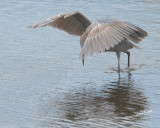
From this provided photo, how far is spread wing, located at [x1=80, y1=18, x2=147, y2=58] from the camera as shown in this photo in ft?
21.2

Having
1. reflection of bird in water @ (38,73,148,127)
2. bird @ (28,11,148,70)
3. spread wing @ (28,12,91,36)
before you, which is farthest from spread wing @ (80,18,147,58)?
spread wing @ (28,12,91,36)

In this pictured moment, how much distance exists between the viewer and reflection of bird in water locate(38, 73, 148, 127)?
6.17 metres

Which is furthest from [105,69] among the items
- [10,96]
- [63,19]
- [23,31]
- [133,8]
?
[133,8]

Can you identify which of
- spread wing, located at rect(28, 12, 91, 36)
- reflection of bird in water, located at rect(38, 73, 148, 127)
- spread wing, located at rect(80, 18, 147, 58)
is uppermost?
spread wing, located at rect(80, 18, 147, 58)

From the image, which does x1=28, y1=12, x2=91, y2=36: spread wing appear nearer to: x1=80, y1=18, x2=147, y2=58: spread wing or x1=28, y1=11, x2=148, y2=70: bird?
x1=28, y1=11, x2=148, y2=70: bird

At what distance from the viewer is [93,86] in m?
7.75

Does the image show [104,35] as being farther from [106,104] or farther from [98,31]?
[106,104]

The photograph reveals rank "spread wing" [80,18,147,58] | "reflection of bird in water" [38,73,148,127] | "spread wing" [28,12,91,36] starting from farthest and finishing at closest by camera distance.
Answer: "spread wing" [28,12,91,36] → "spread wing" [80,18,147,58] → "reflection of bird in water" [38,73,148,127]

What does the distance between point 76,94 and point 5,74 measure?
1561mm

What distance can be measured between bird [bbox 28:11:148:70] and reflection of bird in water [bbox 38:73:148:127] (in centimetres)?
68

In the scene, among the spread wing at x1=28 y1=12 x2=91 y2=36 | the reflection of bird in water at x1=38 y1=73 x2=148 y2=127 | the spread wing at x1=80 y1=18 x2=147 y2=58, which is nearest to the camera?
the reflection of bird in water at x1=38 y1=73 x2=148 y2=127

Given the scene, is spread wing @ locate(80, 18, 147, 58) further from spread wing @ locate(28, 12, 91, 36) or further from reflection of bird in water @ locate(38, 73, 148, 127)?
spread wing @ locate(28, 12, 91, 36)

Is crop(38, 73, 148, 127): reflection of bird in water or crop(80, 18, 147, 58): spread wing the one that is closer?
crop(38, 73, 148, 127): reflection of bird in water

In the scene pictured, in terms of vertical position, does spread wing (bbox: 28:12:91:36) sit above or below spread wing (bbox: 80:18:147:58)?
below
